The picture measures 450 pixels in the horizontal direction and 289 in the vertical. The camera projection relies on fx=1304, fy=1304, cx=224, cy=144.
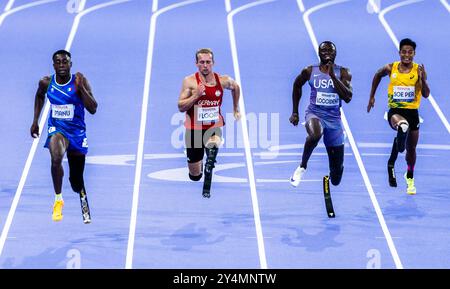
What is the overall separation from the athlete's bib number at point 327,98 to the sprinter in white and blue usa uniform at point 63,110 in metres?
2.17

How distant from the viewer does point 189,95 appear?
12.3 m

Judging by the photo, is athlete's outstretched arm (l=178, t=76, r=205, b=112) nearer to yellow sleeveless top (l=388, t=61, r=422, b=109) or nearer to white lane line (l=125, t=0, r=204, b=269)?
white lane line (l=125, t=0, r=204, b=269)

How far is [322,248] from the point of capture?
11.9 m

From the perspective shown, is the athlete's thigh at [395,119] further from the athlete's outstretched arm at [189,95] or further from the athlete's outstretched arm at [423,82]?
the athlete's outstretched arm at [189,95]

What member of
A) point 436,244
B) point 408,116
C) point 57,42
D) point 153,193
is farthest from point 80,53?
point 436,244

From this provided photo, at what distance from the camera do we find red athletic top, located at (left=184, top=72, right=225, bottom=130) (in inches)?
Answer: 487

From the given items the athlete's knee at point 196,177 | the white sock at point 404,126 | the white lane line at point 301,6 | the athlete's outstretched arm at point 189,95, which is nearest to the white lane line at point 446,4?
the white lane line at point 301,6

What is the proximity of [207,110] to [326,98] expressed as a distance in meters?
1.14

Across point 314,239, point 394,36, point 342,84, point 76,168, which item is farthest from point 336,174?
point 394,36

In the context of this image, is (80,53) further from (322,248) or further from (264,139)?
(322,248)

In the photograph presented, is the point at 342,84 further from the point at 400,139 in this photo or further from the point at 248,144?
the point at 248,144

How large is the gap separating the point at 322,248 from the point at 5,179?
3.83 m

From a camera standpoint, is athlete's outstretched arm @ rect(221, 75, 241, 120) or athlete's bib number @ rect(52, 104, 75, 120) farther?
athlete's outstretched arm @ rect(221, 75, 241, 120)

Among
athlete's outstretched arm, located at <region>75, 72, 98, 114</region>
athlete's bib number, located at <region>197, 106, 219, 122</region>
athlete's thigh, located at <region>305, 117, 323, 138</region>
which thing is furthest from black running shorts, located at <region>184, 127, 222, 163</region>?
athlete's outstretched arm, located at <region>75, 72, 98, 114</region>
